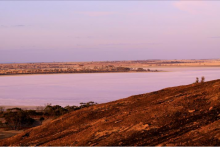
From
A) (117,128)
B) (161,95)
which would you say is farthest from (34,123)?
(117,128)

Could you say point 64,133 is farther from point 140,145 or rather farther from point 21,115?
point 21,115

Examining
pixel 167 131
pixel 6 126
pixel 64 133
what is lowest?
pixel 6 126

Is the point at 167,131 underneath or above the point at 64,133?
above

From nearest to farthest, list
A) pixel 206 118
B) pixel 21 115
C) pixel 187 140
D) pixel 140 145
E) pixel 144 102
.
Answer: pixel 187 140 < pixel 140 145 < pixel 206 118 < pixel 144 102 < pixel 21 115

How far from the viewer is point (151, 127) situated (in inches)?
332

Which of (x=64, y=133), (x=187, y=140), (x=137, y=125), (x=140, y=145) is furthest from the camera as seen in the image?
(x=64, y=133)

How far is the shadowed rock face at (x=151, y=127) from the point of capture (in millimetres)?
7336

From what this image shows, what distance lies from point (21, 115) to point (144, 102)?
947cm

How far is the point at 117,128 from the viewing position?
9141 millimetres

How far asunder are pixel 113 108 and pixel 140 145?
4763 mm

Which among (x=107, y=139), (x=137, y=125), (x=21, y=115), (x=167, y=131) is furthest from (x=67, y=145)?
(x=21, y=115)

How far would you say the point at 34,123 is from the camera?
19.3 meters

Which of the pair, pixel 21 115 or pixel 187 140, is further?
pixel 21 115

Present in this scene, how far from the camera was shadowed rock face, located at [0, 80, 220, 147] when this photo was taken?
24.1ft
